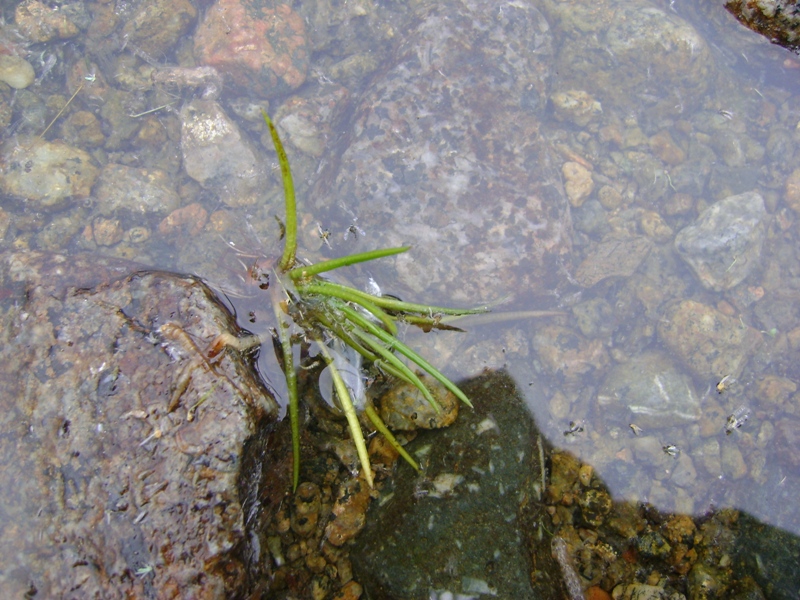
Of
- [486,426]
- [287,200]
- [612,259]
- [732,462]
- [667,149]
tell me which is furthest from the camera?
[667,149]

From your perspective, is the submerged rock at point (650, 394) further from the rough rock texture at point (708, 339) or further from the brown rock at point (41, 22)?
the brown rock at point (41, 22)

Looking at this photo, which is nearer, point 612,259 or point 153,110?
point 153,110

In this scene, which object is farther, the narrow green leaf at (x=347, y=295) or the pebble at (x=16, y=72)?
the pebble at (x=16, y=72)

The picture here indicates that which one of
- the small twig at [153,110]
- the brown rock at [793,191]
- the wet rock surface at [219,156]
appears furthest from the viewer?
the brown rock at [793,191]

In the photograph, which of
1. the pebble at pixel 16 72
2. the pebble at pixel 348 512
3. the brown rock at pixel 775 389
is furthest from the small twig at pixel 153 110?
the brown rock at pixel 775 389

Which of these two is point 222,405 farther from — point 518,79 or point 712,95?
point 712,95

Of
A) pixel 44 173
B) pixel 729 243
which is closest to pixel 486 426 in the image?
pixel 729 243

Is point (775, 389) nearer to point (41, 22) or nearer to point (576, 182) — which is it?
point (576, 182)

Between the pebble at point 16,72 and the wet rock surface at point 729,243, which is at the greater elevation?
the wet rock surface at point 729,243
